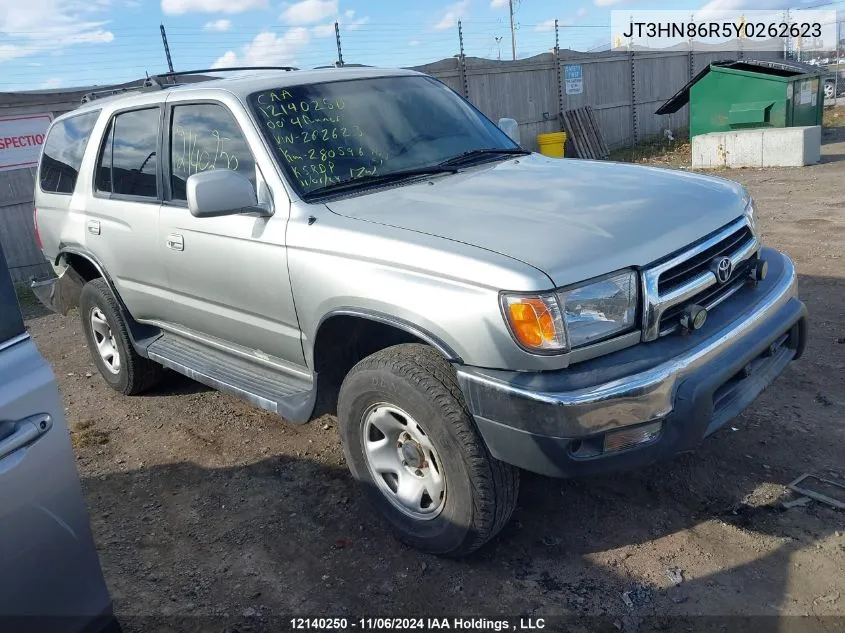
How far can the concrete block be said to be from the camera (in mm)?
12203

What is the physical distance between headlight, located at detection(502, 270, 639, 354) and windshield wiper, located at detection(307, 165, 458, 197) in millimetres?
1245

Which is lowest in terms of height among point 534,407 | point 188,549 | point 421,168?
point 188,549

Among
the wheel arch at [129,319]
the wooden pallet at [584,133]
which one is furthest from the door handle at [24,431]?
the wooden pallet at [584,133]

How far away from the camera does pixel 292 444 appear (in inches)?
168

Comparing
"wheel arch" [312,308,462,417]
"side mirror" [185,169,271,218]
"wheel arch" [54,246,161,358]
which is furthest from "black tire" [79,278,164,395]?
"wheel arch" [312,308,462,417]

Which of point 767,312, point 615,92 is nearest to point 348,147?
point 767,312

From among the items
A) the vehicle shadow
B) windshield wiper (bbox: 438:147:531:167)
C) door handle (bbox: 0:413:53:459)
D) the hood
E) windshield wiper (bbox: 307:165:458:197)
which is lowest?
the vehicle shadow

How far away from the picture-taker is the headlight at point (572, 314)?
8.07 feet

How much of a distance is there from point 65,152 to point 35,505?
3.94 metres

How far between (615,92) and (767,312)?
17065 millimetres

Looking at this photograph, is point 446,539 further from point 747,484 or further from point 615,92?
point 615,92

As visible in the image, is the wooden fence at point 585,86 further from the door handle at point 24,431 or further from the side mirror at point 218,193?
the door handle at point 24,431

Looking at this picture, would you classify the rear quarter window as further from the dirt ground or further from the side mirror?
the dirt ground

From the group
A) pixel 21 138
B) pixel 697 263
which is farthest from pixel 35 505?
pixel 21 138
